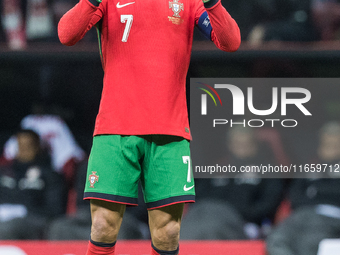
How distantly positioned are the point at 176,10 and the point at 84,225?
1921 millimetres

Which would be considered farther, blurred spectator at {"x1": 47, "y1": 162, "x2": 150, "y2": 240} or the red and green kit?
blurred spectator at {"x1": 47, "y1": 162, "x2": 150, "y2": 240}

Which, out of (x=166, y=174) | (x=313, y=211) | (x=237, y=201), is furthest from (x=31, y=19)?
(x=166, y=174)

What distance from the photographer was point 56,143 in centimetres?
405

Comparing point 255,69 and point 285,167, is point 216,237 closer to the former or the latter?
point 285,167

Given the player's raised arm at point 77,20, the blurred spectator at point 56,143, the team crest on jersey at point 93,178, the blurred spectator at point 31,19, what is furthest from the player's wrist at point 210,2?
the blurred spectator at point 31,19

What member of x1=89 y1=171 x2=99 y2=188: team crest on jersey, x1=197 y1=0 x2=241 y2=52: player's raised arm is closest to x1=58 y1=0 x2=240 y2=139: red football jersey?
x1=197 y1=0 x2=241 y2=52: player's raised arm

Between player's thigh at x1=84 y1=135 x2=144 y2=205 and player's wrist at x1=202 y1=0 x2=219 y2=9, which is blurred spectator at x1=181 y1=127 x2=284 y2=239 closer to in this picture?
player's thigh at x1=84 y1=135 x2=144 y2=205

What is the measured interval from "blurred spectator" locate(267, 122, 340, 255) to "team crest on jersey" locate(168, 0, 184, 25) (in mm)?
1700

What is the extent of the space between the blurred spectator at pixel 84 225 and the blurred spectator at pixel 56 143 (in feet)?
1.48

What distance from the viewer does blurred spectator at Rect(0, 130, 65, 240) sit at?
348cm

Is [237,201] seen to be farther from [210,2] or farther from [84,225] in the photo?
[210,2]

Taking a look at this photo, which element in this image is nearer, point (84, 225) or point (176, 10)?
point (176, 10)

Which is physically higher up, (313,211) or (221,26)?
(221,26)

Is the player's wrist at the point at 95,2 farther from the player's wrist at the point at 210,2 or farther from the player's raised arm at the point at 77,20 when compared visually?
the player's wrist at the point at 210,2
